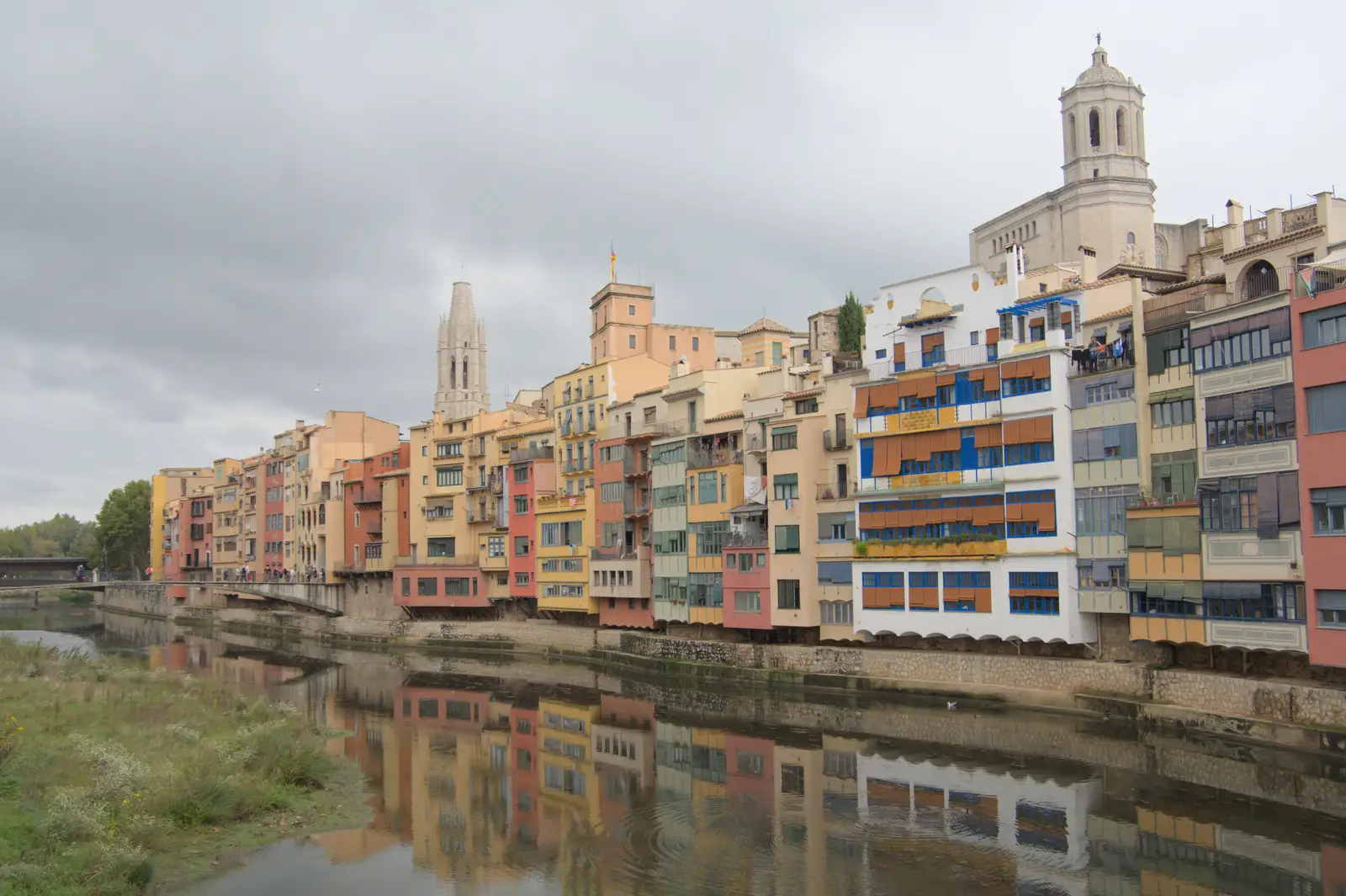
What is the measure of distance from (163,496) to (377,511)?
57977mm

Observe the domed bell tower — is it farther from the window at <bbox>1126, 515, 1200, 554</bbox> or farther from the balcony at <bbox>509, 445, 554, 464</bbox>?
the window at <bbox>1126, 515, 1200, 554</bbox>

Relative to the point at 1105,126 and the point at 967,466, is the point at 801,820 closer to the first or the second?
the point at 967,466

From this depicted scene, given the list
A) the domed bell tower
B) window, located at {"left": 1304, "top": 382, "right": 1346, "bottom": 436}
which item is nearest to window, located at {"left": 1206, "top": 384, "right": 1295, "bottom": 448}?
window, located at {"left": 1304, "top": 382, "right": 1346, "bottom": 436}

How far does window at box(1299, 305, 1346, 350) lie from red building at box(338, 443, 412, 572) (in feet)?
190

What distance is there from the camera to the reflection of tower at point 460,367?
135625 millimetres

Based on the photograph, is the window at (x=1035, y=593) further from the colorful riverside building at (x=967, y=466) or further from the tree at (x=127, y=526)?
the tree at (x=127, y=526)

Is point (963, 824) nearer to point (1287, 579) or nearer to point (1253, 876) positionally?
point (1253, 876)

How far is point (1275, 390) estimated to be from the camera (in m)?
31.0

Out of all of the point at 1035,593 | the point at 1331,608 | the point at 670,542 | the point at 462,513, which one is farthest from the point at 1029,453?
the point at 462,513

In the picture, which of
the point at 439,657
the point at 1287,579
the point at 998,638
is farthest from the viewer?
the point at 439,657

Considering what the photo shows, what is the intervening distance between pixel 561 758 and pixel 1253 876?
20.1 metres

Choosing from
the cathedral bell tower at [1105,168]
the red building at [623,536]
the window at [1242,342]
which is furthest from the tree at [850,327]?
the window at [1242,342]

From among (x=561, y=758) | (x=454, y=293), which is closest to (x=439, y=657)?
(x=561, y=758)

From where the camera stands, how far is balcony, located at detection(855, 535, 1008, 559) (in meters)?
39.4
